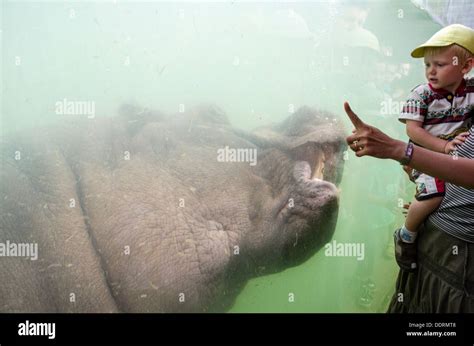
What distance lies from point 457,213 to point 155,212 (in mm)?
1853

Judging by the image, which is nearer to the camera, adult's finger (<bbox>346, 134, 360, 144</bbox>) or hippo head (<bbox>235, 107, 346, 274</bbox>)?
adult's finger (<bbox>346, 134, 360, 144</bbox>)

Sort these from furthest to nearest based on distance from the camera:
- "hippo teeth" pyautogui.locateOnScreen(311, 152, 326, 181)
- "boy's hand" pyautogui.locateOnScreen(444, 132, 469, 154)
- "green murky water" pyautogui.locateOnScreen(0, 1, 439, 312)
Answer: "green murky water" pyautogui.locateOnScreen(0, 1, 439, 312)
"hippo teeth" pyautogui.locateOnScreen(311, 152, 326, 181)
"boy's hand" pyautogui.locateOnScreen(444, 132, 469, 154)

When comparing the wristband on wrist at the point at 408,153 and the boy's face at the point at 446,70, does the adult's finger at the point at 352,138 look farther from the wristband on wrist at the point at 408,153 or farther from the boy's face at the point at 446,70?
the boy's face at the point at 446,70

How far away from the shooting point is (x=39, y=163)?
320 centimetres

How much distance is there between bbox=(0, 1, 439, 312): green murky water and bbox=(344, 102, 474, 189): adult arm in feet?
5.54

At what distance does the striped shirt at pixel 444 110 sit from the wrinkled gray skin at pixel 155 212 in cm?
73

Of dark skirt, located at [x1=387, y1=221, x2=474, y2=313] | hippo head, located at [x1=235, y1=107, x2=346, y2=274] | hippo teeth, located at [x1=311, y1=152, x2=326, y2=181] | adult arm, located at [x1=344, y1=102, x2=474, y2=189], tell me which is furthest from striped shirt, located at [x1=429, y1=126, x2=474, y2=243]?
hippo teeth, located at [x1=311, y1=152, x2=326, y2=181]

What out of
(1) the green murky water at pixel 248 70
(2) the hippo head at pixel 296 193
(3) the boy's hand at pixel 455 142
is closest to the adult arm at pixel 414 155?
(3) the boy's hand at pixel 455 142

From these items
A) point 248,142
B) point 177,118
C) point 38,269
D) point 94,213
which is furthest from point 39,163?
point 248,142

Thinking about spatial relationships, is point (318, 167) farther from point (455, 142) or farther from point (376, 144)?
point (376, 144)

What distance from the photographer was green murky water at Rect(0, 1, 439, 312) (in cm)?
352

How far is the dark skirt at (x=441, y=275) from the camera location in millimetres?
2156

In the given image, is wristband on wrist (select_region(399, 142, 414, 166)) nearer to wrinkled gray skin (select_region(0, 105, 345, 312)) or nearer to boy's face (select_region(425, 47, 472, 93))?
boy's face (select_region(425, 47, 472, 93))
